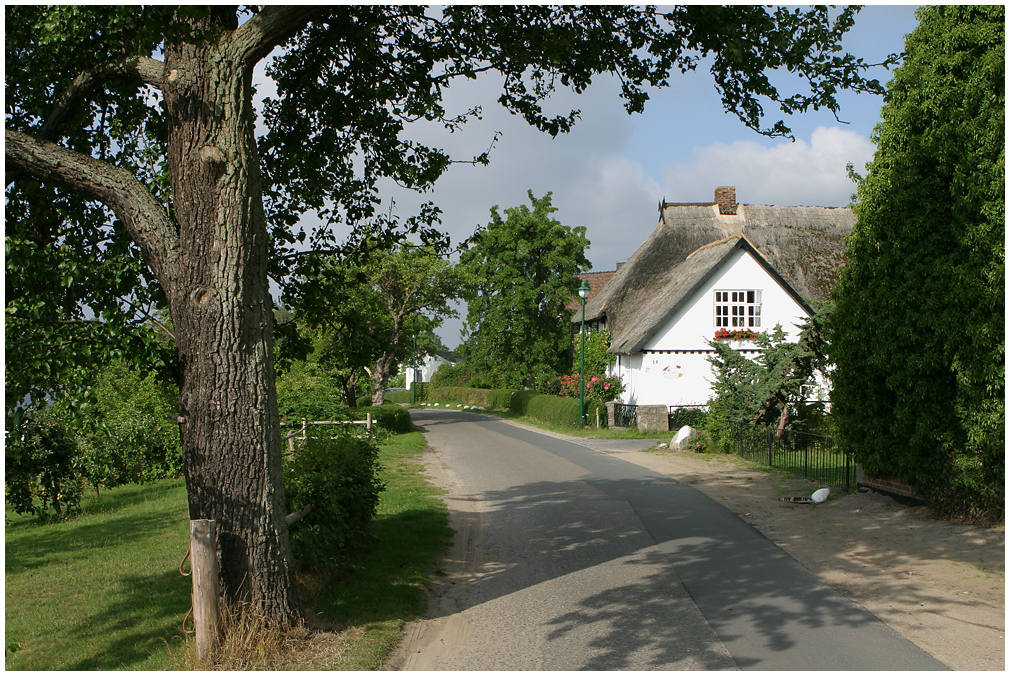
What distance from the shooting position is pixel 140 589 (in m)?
7.29

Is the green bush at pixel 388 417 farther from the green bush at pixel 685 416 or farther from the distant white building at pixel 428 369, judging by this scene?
the distant white building at pixel 428 369

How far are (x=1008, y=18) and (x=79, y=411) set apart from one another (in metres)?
10.8

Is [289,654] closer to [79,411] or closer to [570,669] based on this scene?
[570,669]

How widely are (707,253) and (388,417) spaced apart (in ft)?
46.0

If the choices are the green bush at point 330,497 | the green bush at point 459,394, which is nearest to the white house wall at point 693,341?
the green bush at point 330,497

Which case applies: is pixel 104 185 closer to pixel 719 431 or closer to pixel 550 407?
pixel 719 431

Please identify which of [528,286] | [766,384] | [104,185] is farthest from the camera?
[528,286]

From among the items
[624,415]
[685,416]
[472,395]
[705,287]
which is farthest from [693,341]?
[472,395]

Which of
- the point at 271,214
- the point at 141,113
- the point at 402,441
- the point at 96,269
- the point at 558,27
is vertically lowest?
the point at 402,441

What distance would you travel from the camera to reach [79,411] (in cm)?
669

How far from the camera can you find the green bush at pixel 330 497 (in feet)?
22.2

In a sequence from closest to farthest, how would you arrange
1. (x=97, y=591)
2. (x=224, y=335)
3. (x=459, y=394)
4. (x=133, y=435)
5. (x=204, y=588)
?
(x=204, y=588) → (x=224, y=335) → (x=97, y=591) → (x=133, y=435) → (x=459, y=394)

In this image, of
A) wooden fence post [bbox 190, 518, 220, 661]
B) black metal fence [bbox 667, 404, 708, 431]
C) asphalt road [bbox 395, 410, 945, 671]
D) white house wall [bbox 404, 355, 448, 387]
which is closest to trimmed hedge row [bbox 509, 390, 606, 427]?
black metal fence [bbox 667, 404, 708, 431]

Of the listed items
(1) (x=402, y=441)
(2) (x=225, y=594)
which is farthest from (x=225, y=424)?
(1) (x=402, y=441)
